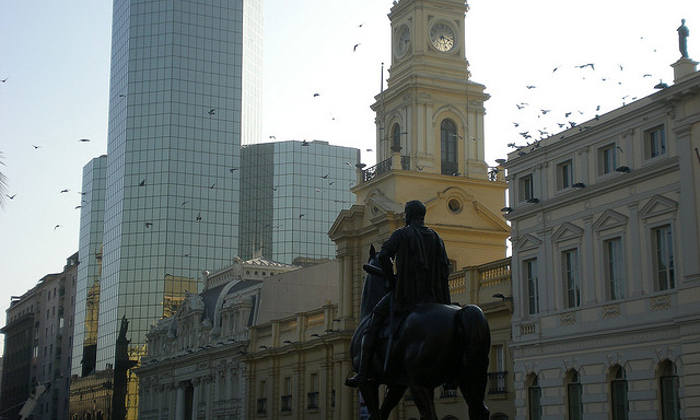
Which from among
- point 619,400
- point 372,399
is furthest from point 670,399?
point 372,399

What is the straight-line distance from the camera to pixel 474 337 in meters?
13.4

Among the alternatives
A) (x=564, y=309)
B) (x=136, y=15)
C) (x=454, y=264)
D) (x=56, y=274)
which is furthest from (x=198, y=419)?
(x=56, y=274)

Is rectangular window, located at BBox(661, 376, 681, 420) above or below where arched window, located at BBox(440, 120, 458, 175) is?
below

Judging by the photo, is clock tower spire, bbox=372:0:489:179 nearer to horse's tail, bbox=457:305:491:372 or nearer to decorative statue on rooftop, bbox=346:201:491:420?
decorative statue on rooftop, bbox=346:201:491:420

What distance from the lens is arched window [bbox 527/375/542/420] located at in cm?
3531

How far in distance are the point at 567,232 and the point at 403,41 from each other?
2102 centimetres

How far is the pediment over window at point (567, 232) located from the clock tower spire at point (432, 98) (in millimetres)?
15284

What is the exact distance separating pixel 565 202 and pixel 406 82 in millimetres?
17933

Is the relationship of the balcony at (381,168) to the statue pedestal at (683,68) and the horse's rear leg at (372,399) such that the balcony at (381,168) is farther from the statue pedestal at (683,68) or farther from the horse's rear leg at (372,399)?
the horse's rear leg at (372,399)

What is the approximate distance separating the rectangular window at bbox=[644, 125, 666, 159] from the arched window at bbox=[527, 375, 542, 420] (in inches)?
339

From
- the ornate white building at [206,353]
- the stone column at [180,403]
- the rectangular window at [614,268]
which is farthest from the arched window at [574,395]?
the stone column at [180,403]

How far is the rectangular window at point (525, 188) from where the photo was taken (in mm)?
37156

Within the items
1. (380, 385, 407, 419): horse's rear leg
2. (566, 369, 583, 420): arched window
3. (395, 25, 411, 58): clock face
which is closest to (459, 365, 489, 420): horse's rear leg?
(380, 385, 407, 419): horse's rear leg

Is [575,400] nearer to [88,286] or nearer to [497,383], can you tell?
[497,383]
